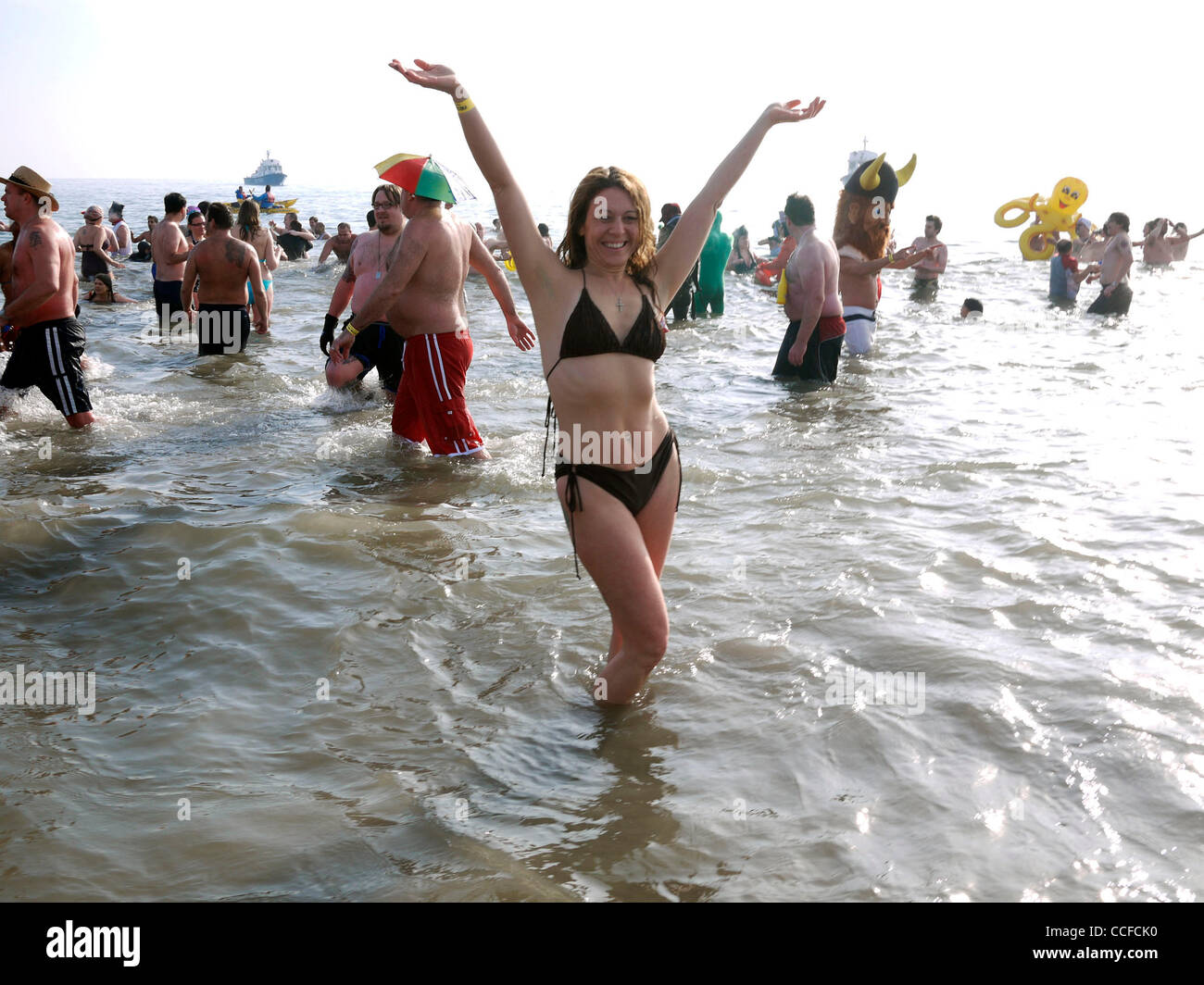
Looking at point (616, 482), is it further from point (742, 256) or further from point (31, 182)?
point (742, 256)

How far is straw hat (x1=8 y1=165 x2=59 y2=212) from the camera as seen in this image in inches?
274

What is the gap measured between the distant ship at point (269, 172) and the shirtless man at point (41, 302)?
4050 inches

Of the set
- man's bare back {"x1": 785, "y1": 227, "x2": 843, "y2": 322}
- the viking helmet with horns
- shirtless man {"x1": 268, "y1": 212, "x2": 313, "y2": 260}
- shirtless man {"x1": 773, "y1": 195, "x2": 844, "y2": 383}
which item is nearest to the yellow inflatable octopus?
the viking helmet with horns

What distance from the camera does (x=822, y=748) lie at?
3604 mm

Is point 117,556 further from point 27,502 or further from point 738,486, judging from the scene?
point 738,486

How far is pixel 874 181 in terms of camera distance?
33.1ft

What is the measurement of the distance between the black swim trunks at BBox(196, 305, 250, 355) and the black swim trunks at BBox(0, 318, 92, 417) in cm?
320

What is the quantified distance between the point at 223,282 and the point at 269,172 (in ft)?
331

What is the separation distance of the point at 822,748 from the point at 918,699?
548 millimetres

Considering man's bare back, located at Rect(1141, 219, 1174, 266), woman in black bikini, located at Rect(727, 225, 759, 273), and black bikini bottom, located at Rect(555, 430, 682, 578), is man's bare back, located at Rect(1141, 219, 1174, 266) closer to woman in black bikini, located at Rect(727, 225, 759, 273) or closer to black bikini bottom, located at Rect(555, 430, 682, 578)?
woman in black bikini, located at Rect(727, 225, 759, 273)

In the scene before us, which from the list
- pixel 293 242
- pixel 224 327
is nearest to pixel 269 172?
pixel 293 242

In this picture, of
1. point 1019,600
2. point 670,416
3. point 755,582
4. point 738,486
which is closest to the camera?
point 1019,600

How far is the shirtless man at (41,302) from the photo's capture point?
23.1 feet
